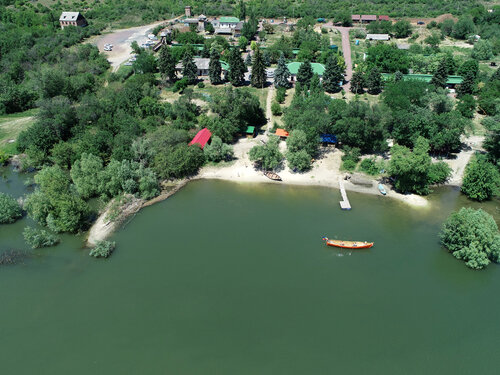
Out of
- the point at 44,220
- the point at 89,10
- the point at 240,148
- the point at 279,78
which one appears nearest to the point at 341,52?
the point at 279,78

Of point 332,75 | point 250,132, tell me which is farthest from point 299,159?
point 332,75

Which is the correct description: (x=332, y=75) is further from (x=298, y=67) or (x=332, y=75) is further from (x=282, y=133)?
(x=282, y=133)

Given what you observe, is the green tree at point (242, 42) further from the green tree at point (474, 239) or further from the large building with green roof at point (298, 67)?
the green tree at point (474, 239)

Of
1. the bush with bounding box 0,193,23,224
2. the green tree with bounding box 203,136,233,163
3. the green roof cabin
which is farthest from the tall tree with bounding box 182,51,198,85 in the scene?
the bush with bounding box 0,193,23,224

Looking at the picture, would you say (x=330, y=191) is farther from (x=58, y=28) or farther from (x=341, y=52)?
(x=58, y=28)

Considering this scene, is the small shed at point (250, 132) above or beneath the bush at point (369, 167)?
above

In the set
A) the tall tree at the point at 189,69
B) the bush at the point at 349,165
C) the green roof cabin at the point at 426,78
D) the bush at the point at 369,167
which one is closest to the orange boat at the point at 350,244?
the bush at the point at 369,167
